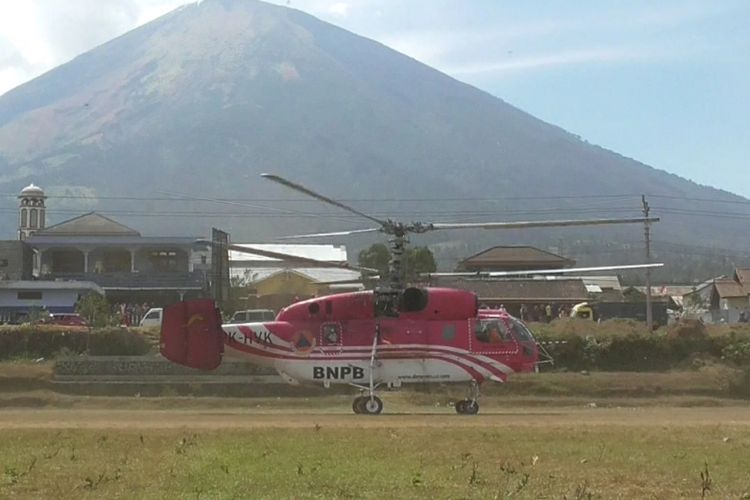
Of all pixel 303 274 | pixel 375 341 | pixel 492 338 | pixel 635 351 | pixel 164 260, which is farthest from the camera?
pixel 164 260

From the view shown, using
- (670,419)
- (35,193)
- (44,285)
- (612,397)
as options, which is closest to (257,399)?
(612,397)

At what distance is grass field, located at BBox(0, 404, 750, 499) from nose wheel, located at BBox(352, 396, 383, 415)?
143 inches

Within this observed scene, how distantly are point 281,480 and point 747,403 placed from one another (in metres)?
24.4

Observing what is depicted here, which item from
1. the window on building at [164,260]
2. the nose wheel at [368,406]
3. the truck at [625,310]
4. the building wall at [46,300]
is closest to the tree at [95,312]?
the building wall at [46,300]

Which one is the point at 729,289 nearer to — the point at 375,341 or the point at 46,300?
the point at 46,300

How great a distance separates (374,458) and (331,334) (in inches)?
499

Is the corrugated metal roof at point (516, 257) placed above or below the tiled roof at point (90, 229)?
below

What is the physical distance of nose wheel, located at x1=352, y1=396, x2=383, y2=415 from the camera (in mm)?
28391

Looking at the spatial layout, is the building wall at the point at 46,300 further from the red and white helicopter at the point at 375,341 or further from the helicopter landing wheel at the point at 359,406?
the helicopter landing wheel at the point at 359,406

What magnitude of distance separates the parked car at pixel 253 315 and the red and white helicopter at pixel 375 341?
998 cm

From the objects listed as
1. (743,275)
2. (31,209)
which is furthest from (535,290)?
(31,209)

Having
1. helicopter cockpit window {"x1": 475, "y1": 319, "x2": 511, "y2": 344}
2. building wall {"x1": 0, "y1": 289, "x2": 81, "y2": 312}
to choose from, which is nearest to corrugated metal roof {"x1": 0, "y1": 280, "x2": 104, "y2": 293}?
building wall {"x1": 0, "y1": 289, "x2": 81, "y2": 312}

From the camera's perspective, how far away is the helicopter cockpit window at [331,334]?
94.9 feet

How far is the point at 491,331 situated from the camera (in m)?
29.2
